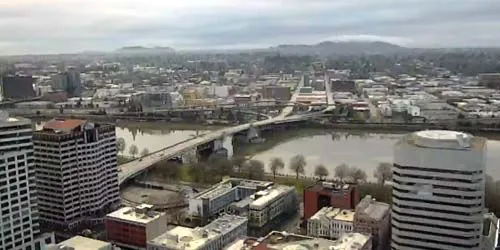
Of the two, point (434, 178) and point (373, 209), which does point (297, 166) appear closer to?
point (373, 209)

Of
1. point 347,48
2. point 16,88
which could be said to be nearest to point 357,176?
point 16,88

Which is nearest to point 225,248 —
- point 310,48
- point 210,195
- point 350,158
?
point 210,195

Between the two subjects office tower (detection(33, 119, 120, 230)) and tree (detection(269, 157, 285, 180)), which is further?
tree (detection(269, 157, 285, 180))

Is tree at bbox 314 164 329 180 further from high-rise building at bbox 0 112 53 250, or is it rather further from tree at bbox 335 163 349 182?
high-rise building at bbox 0 112 53 250

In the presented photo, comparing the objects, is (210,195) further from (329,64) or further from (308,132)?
(329,64)

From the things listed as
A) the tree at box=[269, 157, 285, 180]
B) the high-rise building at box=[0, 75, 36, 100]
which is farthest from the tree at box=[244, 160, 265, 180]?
the high-rise building at box=[0, 75, 36, 100]

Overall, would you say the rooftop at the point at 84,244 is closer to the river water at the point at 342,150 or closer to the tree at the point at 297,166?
the tree at the point at 297,166
